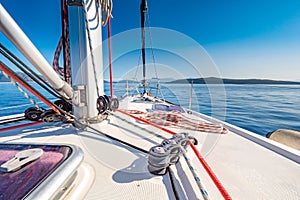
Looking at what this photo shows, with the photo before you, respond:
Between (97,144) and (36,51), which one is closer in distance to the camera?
(36,51)

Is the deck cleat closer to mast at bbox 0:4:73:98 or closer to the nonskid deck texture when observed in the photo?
the nonskid deck texture

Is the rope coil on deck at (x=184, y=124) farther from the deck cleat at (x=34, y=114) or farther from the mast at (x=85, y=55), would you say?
the deck cleat at (x=34, y=114)

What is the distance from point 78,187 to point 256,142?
106 cm

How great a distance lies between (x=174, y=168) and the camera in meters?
0.65

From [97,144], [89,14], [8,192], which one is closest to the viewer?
[8,192]

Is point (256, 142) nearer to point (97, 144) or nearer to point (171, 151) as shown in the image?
point (171, 151)

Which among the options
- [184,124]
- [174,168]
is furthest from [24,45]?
[184,124]

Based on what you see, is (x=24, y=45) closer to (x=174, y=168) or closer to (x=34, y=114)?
(x=34, y=114)

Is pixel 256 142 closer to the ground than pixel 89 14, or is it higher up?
closer to the ground

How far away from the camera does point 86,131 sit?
102 centimetres

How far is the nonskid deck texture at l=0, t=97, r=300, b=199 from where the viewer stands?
0.53 meters

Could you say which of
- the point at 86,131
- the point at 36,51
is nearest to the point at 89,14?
the point at 36,51

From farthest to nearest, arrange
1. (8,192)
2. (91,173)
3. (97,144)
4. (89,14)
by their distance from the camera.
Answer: (89,14) < (97,144) < (91,173) < (8,192)

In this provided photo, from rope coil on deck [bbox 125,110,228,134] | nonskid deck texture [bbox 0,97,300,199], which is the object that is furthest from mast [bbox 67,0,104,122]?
rope coil on deck [bbox 125,110,228,134]
